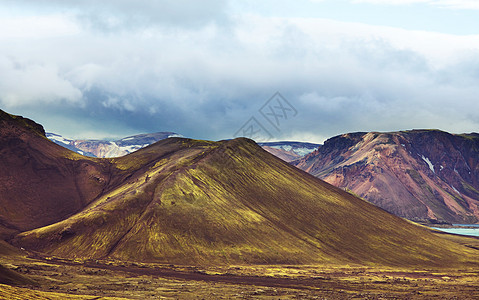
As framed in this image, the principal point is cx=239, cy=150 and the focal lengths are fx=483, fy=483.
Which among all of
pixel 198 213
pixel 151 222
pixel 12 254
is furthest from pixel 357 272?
pixel 12 254

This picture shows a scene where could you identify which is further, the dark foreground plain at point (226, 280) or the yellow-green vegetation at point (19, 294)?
the dark foreground plain at point (226, 280)

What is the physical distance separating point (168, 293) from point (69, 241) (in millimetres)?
75256

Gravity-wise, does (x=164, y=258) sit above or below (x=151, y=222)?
below

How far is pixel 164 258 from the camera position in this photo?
167 meters

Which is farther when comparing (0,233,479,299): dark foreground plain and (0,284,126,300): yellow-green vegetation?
(0,233,479,299): dark foreground plain

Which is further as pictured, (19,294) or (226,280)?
(226,280)

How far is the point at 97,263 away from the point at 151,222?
1409 inches

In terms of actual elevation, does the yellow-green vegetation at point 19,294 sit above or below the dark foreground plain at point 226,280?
above

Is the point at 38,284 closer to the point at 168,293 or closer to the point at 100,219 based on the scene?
the point at 168,293

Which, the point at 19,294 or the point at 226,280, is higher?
the point at 19,294

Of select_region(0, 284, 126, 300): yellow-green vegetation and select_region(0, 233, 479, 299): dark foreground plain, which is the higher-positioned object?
select_region(0, 284, 126, 300): yellow-green vegetation

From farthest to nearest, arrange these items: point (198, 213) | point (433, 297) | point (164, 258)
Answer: point (198, 213) → point (164, 258) → point (433, 297)

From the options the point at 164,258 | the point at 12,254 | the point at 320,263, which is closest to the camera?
the point at 12,254

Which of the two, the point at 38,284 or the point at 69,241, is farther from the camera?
the point at 69,241
